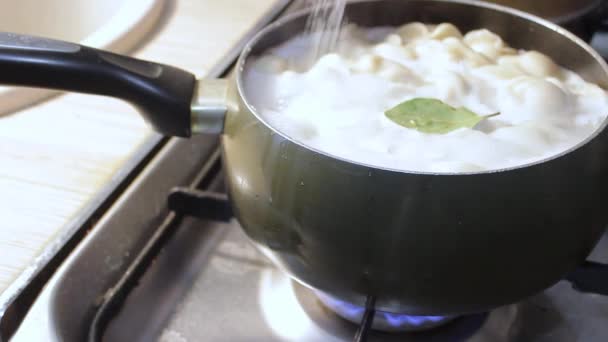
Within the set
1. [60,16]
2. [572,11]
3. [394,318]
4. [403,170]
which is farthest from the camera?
[60,16]

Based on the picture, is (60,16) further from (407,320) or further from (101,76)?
(407,320)

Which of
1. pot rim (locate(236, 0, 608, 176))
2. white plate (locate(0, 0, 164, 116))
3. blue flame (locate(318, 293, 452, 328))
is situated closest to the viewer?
pot rim (locate(236, 0, 608, 176))

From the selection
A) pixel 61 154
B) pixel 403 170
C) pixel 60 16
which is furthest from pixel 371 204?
pixel 60 16

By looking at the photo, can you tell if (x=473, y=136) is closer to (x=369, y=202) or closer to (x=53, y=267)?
(x=369, y=202)

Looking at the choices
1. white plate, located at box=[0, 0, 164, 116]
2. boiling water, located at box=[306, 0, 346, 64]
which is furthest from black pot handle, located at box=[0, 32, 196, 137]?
white plate, located at box=[0, 0, 164, 116]

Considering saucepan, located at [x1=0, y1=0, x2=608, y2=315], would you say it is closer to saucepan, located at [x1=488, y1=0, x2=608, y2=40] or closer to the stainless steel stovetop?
the stainless steel stovetop

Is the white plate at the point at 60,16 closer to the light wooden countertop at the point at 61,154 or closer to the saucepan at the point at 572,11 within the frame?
the light wooden countertop at the point at 61,154
